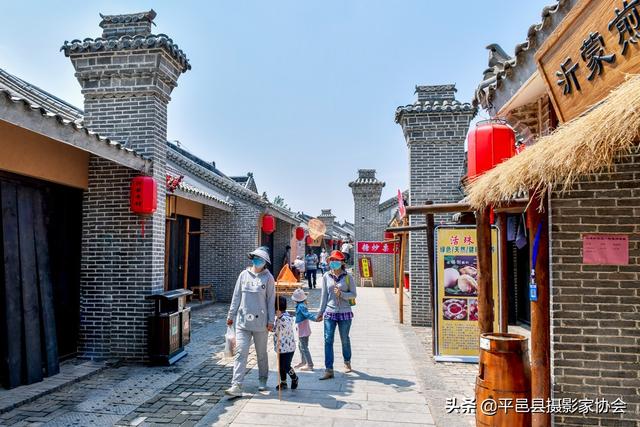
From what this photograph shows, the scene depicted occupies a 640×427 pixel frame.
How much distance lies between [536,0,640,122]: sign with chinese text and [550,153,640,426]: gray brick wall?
751 mm

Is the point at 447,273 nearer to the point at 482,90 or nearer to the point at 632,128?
the point at 482,90

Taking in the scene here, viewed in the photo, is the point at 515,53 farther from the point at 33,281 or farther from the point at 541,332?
the point at 33,281

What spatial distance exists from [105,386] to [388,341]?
497cm

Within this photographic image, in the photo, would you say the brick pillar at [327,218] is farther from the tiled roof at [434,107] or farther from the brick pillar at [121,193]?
the brick pillar at [121,193]

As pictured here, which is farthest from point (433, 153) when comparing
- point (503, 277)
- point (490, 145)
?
point (490, 145)

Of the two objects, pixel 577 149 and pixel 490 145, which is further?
pixel 490 145

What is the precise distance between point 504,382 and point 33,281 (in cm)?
557

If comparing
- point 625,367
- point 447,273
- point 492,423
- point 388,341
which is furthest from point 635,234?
point 388,341

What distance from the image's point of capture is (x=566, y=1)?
395 cm

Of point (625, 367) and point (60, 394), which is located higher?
point (625, 367)

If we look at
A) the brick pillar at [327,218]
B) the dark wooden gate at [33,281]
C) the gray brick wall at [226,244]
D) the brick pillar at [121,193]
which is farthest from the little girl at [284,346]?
the brick pillar at [327,218]

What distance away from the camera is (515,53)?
4723 millimetres

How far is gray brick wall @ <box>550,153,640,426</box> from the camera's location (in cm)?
371

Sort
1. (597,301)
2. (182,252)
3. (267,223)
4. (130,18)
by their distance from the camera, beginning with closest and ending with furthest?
(597,301) → (130,18) → (182,252) → (267,223)
